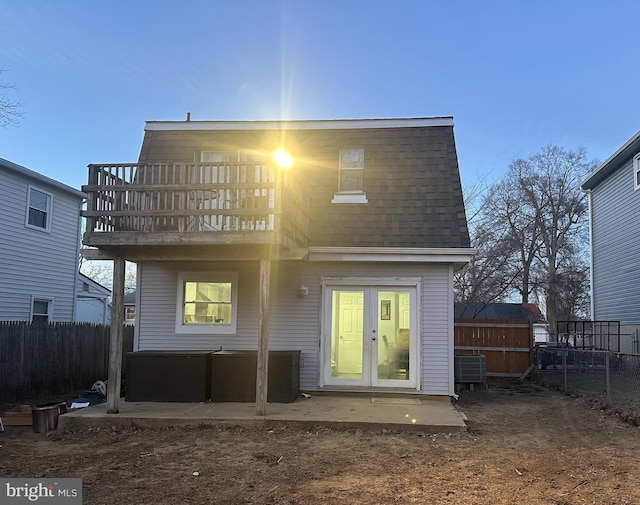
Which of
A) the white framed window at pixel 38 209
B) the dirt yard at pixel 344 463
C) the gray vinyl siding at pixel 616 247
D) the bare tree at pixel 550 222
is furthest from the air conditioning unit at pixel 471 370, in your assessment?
the bare tree at pixel 550 222

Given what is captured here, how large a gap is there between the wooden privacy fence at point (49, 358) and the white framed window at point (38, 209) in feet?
13.3

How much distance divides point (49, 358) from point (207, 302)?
4.45 m

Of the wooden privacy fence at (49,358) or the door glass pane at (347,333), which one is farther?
the wooden privacy fence at (49,358)

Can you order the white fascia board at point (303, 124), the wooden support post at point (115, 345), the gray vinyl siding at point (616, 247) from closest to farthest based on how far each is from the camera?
the wooden support post at point (115, 345)
the white fascia board at point (303, 124)
the gray vinyl siding at point (616, 247)

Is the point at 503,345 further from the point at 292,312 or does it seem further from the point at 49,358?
the point at 49,358

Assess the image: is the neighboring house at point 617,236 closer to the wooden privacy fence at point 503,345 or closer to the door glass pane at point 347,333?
the wooden privacy fence at point 503,345

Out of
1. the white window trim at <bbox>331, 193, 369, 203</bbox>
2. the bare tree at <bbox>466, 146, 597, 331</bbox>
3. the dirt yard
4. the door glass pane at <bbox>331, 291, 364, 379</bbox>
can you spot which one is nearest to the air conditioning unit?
the door glass pane at <bbox>331, 291, 364, 379</bbox>

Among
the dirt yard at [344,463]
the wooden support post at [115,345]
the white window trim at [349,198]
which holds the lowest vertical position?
the dirt yard at [344,463]

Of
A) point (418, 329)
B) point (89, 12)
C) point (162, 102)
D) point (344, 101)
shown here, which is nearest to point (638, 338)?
point (418, 329)

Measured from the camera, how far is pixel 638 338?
51.8 ft

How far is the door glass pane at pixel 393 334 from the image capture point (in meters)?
9.36

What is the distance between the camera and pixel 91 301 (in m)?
23.2

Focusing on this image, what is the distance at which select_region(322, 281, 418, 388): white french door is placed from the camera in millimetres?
9352

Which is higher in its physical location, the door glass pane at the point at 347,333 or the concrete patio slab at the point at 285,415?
the door glass pane at the point at 347,333
